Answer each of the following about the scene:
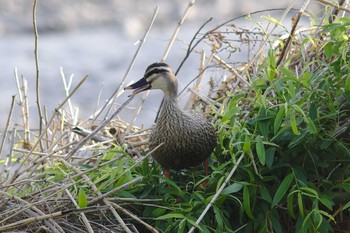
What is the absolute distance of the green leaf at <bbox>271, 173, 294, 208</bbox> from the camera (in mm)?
3623

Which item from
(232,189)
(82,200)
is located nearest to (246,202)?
(232,189)

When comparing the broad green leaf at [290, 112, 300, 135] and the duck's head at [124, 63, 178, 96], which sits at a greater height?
the duck's head at [124, 63, 178, 96]

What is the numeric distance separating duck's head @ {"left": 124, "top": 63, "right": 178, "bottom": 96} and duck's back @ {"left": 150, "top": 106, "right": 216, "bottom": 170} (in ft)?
0.39

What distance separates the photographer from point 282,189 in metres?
3.64

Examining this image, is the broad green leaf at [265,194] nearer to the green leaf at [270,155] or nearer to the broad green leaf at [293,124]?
the green leaf at [270,155]

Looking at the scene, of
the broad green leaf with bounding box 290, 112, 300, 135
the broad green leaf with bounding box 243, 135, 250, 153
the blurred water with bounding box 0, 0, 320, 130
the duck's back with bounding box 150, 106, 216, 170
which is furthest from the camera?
the blurred water with bounding box 0, 0, 320, 130

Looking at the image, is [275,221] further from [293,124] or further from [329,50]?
[329,50]

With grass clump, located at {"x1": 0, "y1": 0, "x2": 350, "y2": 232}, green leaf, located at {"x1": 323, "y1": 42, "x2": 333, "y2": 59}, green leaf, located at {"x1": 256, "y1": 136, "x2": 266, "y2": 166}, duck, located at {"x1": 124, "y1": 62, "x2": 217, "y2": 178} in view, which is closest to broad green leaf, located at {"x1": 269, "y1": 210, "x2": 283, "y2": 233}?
grass clump, located at {"x1": 0, "y1": 0, "x2": 350, "y2": 232}

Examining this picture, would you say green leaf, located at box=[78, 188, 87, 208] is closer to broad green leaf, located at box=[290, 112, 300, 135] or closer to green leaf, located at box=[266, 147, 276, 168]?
green leaf, located at box=[266, 147, 276, 168]

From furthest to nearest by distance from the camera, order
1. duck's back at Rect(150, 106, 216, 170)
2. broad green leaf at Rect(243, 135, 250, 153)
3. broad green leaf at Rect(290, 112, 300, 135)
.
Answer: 1. duck's back at Rect(150, 106, 216, 170)
2. broad green leaf at Rect(243, 135, 250, 153)
3. broad green leaf at Rect(290, 112, 300, 135)

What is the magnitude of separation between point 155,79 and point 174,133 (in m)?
0.24

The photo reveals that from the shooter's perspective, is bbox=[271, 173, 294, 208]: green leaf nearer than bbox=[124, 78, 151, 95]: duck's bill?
Yes

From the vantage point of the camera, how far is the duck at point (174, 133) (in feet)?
13.0

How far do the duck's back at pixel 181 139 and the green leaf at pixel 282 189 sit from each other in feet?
1.40
